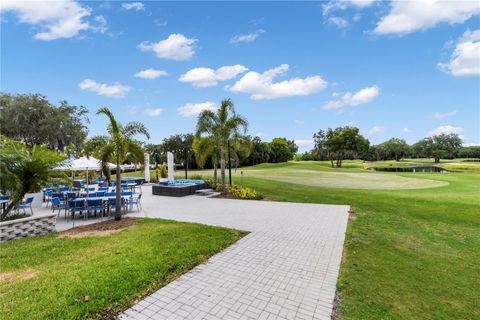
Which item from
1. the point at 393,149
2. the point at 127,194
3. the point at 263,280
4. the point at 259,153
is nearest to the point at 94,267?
the point at 263,280

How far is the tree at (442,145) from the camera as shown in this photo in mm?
78438

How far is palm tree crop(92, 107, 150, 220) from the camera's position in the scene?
8781 millimetres

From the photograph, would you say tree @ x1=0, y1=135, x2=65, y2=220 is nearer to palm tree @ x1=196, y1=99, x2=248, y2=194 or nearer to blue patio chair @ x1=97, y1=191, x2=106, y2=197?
blue patio chair @ x1=97, y1=191, x2=106, y2=197

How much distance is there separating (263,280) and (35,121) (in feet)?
103

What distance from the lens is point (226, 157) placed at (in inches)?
660

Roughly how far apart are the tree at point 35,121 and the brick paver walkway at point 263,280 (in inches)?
1036

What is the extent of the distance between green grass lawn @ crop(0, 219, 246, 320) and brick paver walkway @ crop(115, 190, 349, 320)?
1.16ft

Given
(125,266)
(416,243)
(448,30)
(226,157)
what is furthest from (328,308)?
(448,30)

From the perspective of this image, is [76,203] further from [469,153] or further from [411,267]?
[469,153]

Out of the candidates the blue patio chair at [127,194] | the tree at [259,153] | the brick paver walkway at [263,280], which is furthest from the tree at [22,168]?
the tree at [259,153]

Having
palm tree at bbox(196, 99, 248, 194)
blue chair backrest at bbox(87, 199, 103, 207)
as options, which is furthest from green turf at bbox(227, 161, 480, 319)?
blue chair backrest at bbox(87, 199, 103, 207)

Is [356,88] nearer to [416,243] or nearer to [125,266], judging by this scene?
[416,243]

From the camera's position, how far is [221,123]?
50.9 feet

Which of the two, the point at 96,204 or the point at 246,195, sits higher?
the point at 96,204
